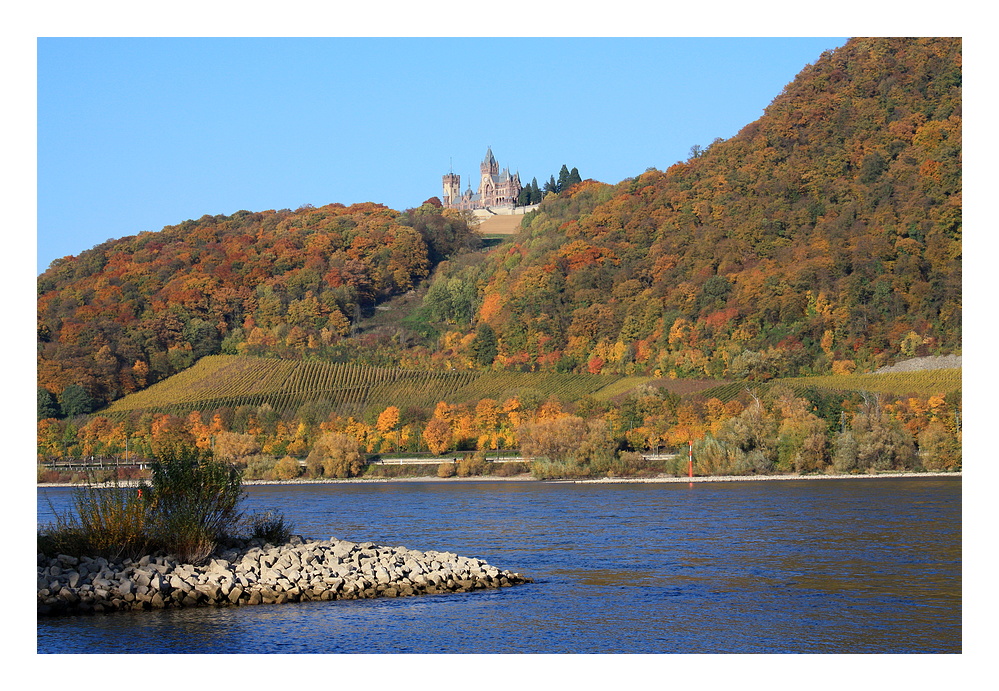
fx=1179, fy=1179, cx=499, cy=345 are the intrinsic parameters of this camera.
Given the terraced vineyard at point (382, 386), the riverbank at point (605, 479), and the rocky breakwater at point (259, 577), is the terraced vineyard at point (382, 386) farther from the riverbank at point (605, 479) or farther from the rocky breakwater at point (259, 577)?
the rocky breakwater at point (259, 577)

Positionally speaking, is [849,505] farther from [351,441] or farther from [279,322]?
[279,322]

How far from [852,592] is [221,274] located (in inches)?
2906

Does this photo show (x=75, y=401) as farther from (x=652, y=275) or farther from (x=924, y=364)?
(x=924, y=364)

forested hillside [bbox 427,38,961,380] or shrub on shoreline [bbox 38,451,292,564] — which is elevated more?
forested hillside [bbox 427,38,961,380]

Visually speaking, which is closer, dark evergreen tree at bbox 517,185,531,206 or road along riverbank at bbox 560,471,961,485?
road along riverbank at bbox 560,471,961,485

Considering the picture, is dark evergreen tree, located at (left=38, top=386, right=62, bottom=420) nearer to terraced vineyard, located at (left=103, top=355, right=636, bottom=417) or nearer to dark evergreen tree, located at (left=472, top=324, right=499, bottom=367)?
terraced vineyard, located at (left=103, top=355, right=636, bottom=417)

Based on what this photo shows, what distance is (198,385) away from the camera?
2835 inches

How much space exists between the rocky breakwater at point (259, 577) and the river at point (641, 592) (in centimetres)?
37

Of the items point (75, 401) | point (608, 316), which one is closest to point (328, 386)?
point (75, 401)

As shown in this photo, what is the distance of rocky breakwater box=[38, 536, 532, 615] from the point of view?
15195 millimetres

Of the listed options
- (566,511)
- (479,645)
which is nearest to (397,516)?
(566,511)

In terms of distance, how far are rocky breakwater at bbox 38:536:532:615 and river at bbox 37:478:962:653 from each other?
1.20 feet

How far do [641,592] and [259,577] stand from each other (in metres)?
5.51

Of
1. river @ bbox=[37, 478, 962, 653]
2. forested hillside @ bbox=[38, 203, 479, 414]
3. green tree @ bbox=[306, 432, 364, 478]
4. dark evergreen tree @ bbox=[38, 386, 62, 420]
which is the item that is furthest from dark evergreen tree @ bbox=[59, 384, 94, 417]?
river @ bbox=[37, 478, 962, 653]
